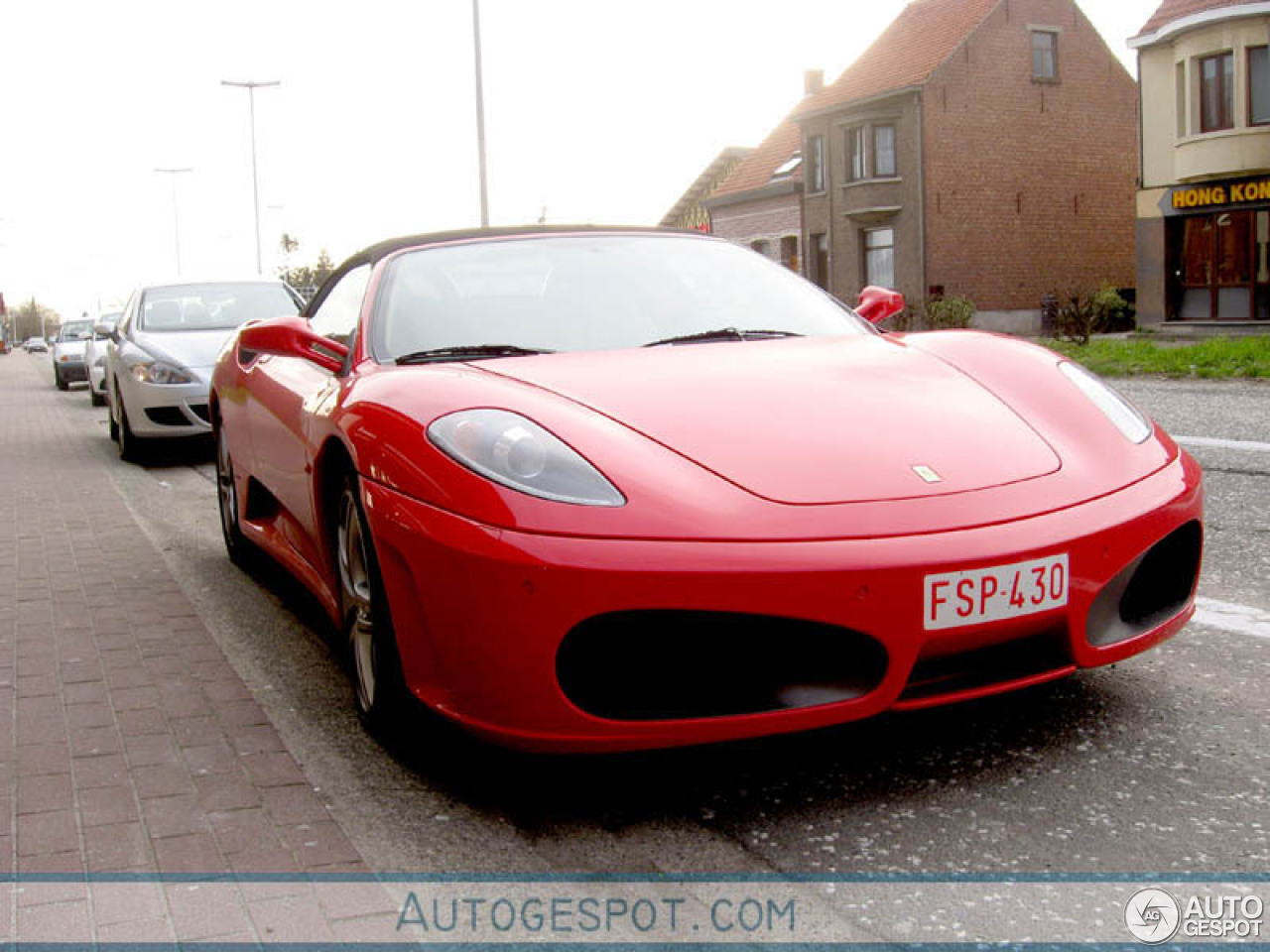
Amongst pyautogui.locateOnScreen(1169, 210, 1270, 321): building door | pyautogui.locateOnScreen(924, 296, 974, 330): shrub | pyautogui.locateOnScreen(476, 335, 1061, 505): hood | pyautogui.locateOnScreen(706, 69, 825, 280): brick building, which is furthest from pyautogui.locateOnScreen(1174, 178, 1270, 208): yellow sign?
pyautogui.locateOnScreen(476, 335, 1061, 505): hood

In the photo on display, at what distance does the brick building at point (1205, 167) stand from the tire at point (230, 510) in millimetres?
23624

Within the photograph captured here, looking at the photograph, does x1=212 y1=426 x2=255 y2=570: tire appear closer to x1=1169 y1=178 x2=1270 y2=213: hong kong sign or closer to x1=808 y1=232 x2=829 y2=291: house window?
x1=1169 y1=178 x2=1270 y2=213: hong kong sign

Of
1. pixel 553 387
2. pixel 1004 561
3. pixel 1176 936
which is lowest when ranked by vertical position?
pixel 1176 936

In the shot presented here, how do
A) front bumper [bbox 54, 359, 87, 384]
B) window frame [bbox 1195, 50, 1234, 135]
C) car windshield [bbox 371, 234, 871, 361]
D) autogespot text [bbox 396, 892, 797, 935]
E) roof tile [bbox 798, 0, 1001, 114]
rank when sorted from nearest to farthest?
autogespot text [bbox 396, 892, 797, 935], car windshield [bbox 371, 234, 871, 361], window frame [bbox 1195, 50, 1234, 135], front bumper [bbox 54, 359, 87, 384], roof tile [bbox 798, 0, 1001, 114]

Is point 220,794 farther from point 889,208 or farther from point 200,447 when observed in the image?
point 889,208

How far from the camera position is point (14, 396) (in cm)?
2452

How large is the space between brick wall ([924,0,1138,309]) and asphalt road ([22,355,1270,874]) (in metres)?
34.4

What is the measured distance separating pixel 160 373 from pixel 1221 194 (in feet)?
73.5

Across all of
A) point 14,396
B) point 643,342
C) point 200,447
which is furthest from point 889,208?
point 643,342

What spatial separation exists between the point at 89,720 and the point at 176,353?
7.35 metres

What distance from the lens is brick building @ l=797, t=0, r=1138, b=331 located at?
3678 centimetres

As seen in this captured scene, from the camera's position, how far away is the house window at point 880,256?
37.8 m

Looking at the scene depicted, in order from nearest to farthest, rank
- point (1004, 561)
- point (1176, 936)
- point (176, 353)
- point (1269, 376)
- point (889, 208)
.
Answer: point (1176, 936) → point (1004, 561) → point (176, 353) → point (1269, 376) → point (889, 208)

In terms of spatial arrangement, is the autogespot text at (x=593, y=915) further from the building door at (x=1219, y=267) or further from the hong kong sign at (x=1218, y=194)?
the hong kong sign at (x=1218, y=194)
